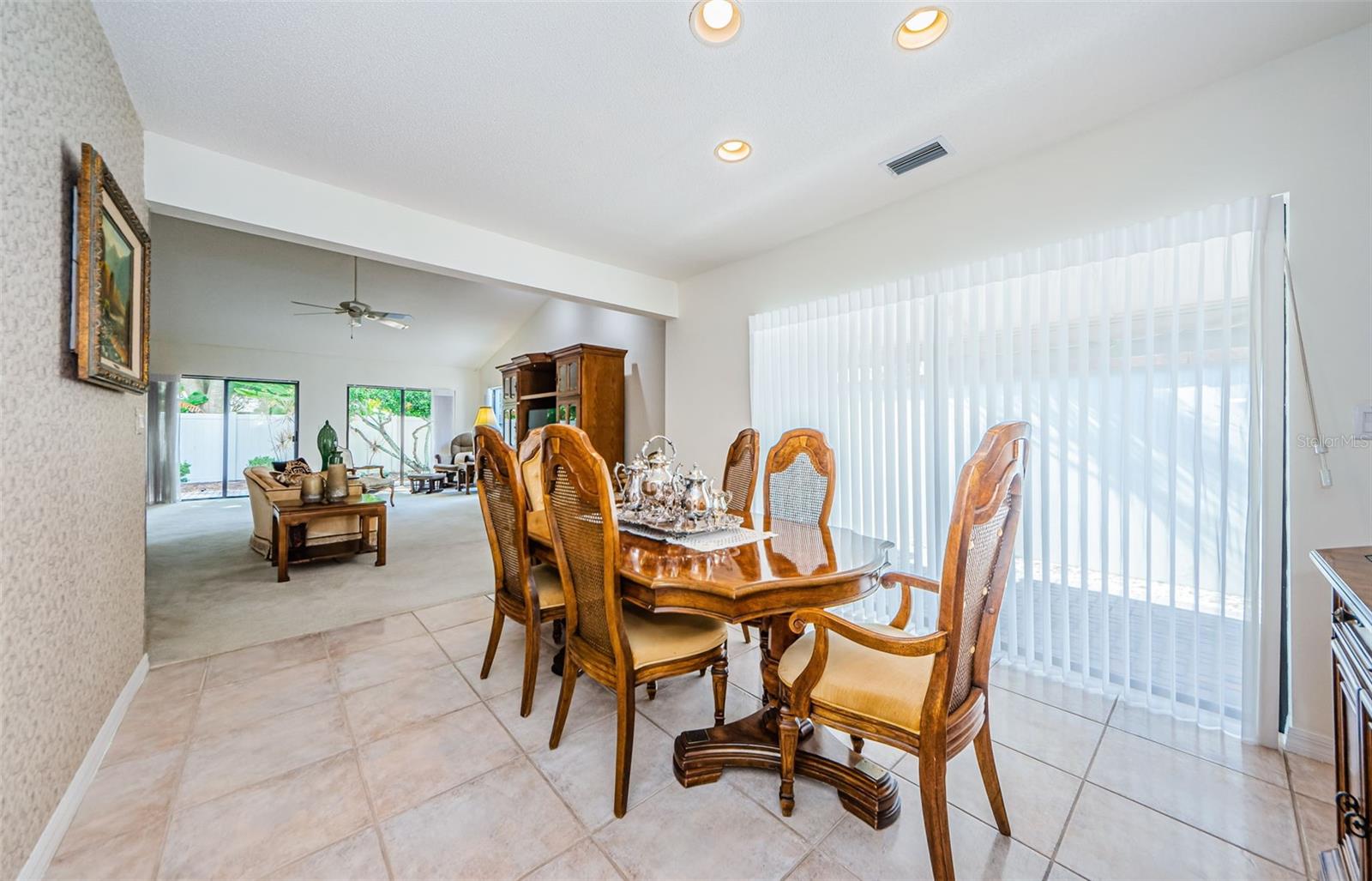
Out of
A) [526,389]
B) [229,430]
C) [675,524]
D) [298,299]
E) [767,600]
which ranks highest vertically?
[298,299]

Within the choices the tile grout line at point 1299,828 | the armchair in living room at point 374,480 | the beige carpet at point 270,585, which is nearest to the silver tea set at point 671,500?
the tile grout line at point 1299,828

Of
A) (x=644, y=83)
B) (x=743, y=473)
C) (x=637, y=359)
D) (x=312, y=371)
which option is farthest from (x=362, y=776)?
(x=312, y=371)

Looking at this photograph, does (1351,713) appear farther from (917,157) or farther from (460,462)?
(460,462)

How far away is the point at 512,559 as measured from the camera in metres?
2.25

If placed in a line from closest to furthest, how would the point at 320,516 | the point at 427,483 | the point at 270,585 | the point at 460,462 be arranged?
1. the point at 270,585
2. the point at 320,516
3. the point at 427,483
4. the point at 460,462

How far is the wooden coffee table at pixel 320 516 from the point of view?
4.04 meters

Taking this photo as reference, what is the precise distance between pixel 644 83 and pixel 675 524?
1.76 metres

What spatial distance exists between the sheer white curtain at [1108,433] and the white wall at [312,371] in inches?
400

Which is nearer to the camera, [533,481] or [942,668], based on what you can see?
[942,668]

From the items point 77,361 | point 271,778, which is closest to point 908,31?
point 77,361

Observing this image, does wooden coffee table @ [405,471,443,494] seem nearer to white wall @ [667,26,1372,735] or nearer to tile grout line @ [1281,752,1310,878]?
white wall @ [667,26,1372,735]

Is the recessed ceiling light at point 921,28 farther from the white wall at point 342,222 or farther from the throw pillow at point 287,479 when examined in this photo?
the throw pillow at point 287,479

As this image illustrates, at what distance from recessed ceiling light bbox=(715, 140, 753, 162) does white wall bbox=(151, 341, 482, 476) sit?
979 cm

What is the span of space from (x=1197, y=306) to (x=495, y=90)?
9.61 feet
